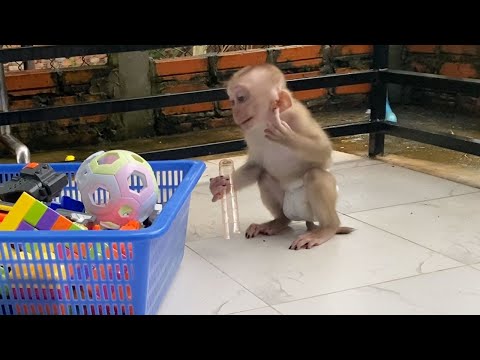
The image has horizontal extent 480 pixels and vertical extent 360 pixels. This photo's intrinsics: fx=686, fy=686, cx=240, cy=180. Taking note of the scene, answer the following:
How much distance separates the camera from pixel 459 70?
416 cm

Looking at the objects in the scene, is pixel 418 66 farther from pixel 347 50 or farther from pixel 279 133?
pixel 279 133

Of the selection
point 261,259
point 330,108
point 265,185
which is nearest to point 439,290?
point 261,259

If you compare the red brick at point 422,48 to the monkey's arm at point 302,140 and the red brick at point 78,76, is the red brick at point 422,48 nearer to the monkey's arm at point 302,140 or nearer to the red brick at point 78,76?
the red brick at point 78,76

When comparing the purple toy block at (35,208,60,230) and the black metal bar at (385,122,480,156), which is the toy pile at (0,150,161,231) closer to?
the purple toy block at (35,208,60,230)

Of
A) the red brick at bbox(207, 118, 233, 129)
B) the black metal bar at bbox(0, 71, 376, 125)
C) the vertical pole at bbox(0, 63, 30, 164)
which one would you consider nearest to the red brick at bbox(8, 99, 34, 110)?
the vertical pole at bbox(0, 63, 30, 164)

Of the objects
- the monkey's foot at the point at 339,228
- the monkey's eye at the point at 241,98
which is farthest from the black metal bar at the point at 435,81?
the monkey's eye at the point at 241,98

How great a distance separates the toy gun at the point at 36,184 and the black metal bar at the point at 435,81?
59.4 inches

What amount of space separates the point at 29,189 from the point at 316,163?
0.80m

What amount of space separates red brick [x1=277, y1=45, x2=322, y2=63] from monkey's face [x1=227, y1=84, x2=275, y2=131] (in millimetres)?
2349

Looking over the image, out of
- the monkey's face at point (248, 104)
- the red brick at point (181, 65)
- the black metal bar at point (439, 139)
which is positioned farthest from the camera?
the red brick at point (181, 65)

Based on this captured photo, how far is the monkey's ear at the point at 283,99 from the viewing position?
6.38ft
